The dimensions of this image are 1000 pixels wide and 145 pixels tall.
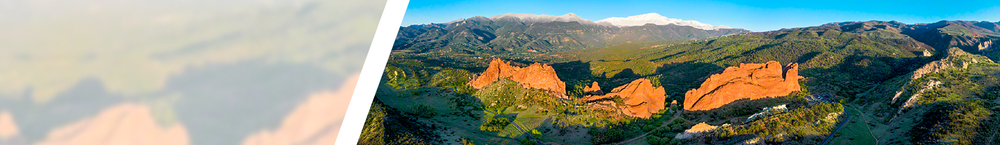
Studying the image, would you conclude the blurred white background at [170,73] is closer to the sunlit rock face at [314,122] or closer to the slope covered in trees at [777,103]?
the sunlit rock face at [314,122]

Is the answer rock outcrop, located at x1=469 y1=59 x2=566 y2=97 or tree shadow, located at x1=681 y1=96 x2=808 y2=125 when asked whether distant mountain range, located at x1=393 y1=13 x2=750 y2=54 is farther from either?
tree shadow, located at x1=681 y1=96 x2=808 y2=125

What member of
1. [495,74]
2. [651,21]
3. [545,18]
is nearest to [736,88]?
[495,74]

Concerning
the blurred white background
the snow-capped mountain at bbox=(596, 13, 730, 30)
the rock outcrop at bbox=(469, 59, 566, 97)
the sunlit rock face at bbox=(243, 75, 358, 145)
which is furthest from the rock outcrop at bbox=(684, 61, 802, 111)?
the snow-capped mountain at bbox=(596, 13, 730, 30)

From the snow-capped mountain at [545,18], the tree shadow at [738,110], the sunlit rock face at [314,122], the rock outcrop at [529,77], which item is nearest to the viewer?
the sunlit rock face at [314,122]

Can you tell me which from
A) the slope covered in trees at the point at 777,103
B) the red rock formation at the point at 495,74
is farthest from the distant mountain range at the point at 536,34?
the red rock formation at the point at 495,74

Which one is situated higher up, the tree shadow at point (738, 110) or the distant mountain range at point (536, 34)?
the distant mountain range at point (536, 34)

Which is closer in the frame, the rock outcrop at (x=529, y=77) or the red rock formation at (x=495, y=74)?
the rock outcrop at (x=529, y=77)

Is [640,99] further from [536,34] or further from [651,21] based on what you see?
[651,21]
